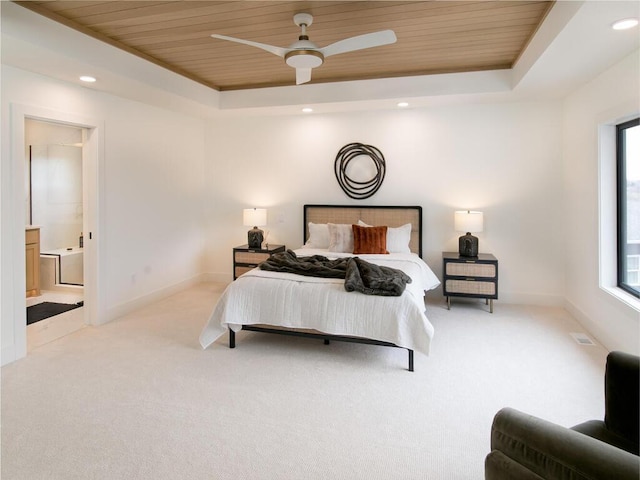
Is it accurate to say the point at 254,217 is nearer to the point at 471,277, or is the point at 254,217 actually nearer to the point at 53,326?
the point at 53,326

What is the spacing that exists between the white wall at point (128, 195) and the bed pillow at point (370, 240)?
2.59 meters

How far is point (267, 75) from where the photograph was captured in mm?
4812

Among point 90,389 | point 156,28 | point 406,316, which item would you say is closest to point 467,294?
point 406,316

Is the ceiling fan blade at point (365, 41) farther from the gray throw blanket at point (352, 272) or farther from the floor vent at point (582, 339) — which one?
the floor vent at point (582, 339)

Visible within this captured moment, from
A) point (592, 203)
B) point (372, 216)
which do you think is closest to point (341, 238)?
point (372, 216)

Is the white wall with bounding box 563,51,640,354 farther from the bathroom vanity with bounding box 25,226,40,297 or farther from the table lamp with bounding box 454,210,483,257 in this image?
the bathroom vanity with bounding box 25,226,40,297

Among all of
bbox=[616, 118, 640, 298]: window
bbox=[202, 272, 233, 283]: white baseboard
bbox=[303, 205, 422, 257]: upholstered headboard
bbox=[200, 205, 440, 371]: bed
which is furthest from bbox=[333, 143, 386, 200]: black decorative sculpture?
bbox=[616, 118, 640, 298]: window

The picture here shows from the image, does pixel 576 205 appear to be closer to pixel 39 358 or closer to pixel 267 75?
pixel 267 75

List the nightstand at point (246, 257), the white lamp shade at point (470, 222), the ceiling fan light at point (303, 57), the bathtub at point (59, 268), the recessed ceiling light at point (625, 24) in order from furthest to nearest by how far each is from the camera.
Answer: the bathtub at point (59, 268), the nightstand at point (246, 257), the white lamp shade at point (470, 222), the ceiling fan light at point (303, 57), the recessed ceiling light at point (625, 24)

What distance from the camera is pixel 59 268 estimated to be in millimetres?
5914

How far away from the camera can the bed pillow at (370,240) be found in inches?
193

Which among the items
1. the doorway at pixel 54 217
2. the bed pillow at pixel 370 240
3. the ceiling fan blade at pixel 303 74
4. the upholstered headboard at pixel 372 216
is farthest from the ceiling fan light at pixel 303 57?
the doorway at pixel 54 217

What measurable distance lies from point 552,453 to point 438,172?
4.42 meters

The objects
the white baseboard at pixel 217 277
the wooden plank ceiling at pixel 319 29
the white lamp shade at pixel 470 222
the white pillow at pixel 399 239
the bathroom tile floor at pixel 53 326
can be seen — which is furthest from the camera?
the white baseboard at pixel 217 277
